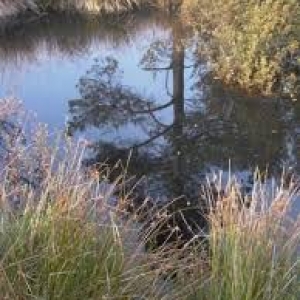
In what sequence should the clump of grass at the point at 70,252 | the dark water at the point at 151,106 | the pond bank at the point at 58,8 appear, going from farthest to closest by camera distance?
the pond bank at the point at 58,8 → the dark water at the point at 151,106 → the clump of grass at the point at 70,252

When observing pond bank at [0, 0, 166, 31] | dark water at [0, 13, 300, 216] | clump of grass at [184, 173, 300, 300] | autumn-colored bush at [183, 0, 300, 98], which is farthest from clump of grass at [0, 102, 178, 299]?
pond bank at [0, 0, 166, 31]

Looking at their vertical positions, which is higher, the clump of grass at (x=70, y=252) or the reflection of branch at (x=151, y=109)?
the clump of grass at (x=70, y=252)

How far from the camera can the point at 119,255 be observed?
3029 mm

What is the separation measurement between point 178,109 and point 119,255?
6.15 m

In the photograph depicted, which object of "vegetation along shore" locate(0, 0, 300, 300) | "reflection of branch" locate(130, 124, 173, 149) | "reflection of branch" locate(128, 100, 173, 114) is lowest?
"reflection of branch" locate(130, 124, 173, 149)

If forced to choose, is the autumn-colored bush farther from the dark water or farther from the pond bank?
the pond bank

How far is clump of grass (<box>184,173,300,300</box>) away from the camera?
3023mm

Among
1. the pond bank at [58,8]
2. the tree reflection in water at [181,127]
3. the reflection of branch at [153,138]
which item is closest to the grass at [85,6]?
the pond bank at [58,8]

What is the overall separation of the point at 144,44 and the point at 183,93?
2944mm

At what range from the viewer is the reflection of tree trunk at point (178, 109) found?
6896 millimetres

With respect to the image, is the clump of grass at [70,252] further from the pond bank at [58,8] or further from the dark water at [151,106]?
the pond bank at [58,8]

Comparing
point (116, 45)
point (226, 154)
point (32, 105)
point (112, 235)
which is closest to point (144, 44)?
point (116, 45)

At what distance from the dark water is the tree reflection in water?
0.01 meters

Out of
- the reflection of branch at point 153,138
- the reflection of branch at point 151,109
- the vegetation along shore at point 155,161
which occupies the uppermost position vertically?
the vegetation along shore at point 155,161
